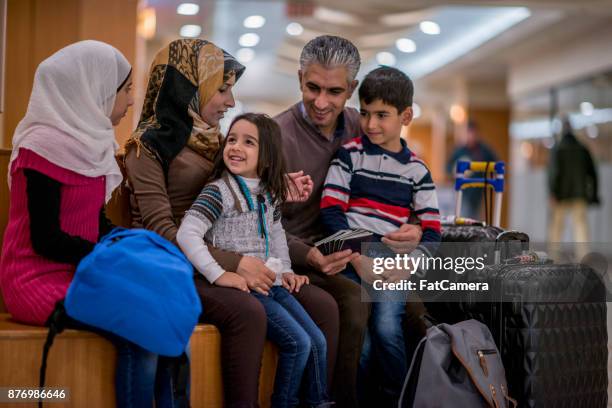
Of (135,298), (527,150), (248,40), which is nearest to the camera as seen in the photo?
(135,298)

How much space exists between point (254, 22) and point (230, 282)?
1019 centimetres

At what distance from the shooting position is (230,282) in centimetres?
260

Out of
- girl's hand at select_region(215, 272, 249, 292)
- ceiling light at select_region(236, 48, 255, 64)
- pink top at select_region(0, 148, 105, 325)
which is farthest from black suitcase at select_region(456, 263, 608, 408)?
ceiling light at select_region(236, 48, 255, 64)

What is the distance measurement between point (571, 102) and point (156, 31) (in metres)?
6.84

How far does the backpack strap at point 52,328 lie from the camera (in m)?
2.30

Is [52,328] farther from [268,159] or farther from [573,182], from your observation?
[573,182]

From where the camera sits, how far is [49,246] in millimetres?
2377

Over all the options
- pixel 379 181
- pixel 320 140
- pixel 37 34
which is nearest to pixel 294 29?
pixel 37 34

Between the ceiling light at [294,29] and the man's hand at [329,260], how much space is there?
29.9 ft

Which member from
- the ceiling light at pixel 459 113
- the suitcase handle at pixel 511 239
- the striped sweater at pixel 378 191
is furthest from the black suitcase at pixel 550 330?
the ceiling light at pixel 459 113

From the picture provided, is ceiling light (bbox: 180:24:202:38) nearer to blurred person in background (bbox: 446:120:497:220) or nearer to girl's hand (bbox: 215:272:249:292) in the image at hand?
blurred person in background (bbox: 446:120:497:220)

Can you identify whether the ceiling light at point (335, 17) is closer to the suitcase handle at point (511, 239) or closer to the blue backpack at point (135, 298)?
the suitcase handle at point (511, 239)

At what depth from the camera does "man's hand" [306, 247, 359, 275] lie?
294 centimetres

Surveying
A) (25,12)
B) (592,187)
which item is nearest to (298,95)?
(592,187)
